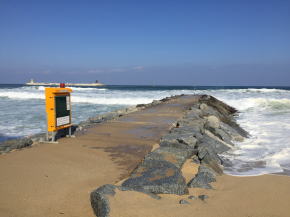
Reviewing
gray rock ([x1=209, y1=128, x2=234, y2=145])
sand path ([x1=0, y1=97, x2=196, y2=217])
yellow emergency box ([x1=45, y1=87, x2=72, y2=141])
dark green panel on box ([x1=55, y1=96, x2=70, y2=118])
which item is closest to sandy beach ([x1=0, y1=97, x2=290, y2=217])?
sand path ([x1=0, y1=97, x2=196, y2=217])

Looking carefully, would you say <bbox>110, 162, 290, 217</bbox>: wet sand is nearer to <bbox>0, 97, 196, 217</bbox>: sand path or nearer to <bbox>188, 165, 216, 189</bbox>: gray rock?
<bbox>188, 165, 216, 189</bbox>: gray rock

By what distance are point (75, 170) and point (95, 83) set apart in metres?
100

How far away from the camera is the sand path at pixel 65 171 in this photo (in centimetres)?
258

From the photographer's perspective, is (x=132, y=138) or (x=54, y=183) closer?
(x=54, y=183)

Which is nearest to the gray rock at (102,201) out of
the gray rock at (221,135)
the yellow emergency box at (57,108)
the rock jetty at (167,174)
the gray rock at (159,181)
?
the rock jetty at (167,174)

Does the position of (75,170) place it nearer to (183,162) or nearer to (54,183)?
(54,183)

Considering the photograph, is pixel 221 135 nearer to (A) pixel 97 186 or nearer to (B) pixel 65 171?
(B) pixel 65 171

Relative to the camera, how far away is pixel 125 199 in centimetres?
264

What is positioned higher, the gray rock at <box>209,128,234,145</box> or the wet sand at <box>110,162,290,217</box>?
the wet sand at <box>110,162,290,217</box>

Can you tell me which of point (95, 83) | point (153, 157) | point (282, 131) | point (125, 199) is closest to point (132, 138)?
point (153, 157)

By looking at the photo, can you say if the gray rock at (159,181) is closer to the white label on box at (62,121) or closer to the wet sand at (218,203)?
the wet sand at (218,203)

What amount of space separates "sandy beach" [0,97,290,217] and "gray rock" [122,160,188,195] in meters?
0.10

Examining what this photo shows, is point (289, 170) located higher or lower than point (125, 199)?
lower

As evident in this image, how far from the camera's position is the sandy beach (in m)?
2.56
